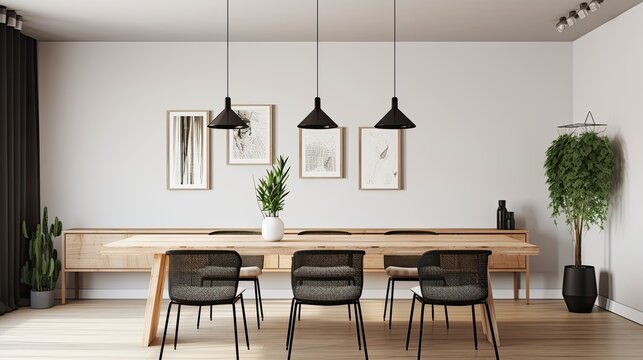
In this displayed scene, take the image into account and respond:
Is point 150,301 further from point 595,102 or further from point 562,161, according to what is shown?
point 595,102

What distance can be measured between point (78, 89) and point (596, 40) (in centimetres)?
545

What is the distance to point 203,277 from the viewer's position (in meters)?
4.44

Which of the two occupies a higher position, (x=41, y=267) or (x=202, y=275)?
(x=202, y=275)

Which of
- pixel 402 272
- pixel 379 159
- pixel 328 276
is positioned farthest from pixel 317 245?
pixel 379 159

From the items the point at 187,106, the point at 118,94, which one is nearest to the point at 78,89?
the point at 118,94

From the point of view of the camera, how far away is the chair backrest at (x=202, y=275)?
4.41 m

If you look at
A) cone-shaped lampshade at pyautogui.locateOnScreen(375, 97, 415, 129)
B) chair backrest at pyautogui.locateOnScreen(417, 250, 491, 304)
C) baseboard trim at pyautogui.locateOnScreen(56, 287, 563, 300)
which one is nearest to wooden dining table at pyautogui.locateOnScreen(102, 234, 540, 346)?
chair backrest at pyautogui.locateOnScreen(417, 250, 491, 304)

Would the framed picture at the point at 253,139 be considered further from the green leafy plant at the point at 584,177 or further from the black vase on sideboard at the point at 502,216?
the green leafy plant at the point at 584,177

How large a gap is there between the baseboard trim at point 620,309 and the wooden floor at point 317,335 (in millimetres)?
94

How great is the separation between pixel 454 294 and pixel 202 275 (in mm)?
1698

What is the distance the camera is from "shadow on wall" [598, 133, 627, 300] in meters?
6.23

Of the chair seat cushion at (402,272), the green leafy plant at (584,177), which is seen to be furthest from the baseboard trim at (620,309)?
the chair seat cushion at (402,272)

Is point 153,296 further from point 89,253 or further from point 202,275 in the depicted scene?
point 89,253

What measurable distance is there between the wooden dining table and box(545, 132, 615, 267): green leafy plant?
1355 mm
